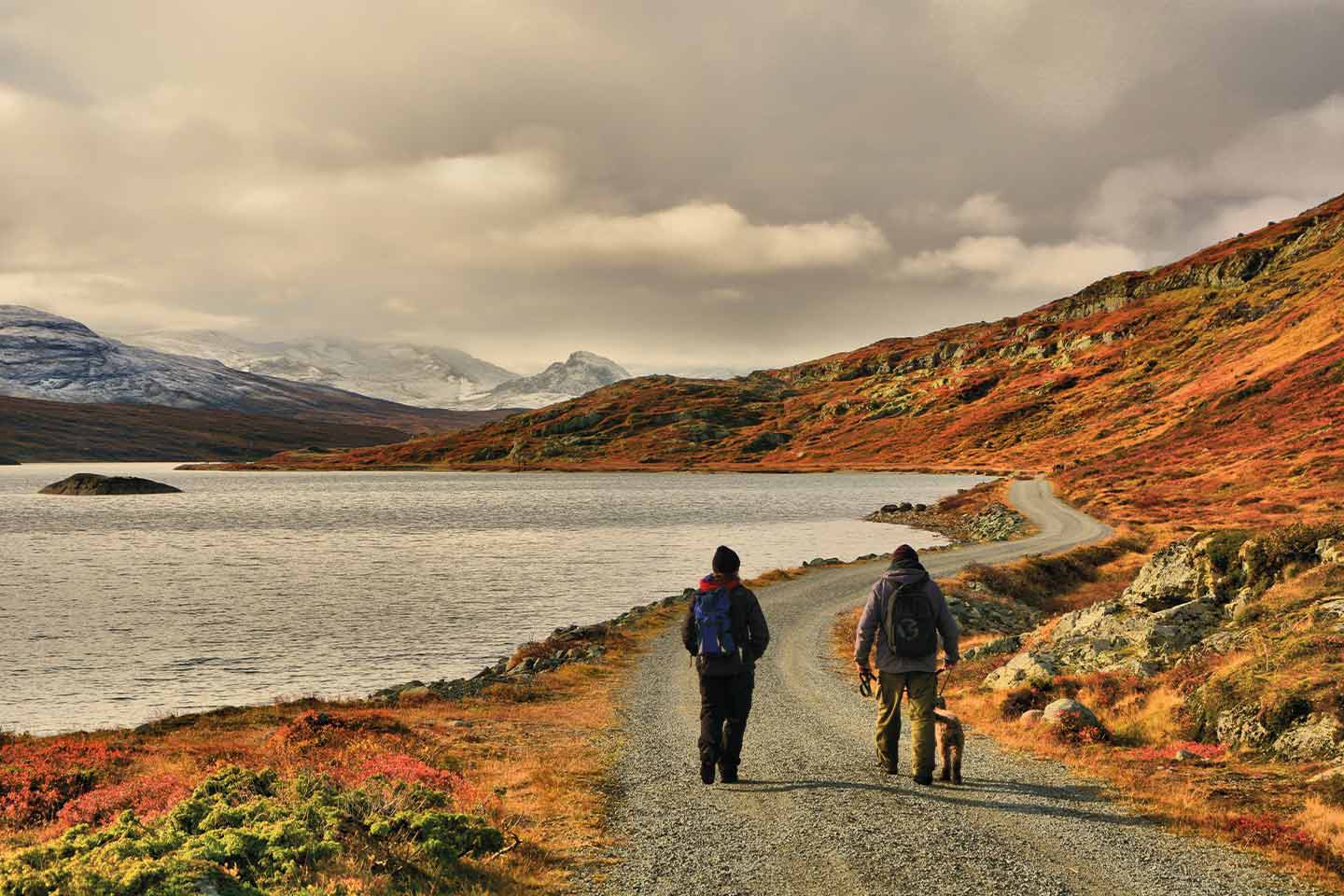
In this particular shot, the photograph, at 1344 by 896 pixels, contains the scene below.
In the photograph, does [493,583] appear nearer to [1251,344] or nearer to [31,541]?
[31,541]

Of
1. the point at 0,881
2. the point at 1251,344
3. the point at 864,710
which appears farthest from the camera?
the point at 1251,344

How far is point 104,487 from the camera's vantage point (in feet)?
496

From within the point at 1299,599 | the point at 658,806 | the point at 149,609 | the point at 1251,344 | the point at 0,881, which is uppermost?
the point at 1251,344

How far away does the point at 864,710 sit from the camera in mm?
20328

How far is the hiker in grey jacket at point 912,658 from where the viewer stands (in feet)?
42.1

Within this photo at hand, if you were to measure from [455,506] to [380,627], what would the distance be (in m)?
79.6

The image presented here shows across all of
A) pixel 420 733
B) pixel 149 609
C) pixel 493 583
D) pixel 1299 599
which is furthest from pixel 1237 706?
pixel 149 609

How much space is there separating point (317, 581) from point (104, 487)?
129 metres

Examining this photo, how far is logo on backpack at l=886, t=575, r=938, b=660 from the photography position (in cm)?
1278

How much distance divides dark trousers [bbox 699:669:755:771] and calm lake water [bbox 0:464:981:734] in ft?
63.3

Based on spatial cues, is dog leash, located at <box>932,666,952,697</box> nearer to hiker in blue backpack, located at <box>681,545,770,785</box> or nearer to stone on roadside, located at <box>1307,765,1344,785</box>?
hiker in blue backpack, located at <box>681,545,770,785</box>

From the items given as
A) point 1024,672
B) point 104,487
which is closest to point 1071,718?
point 1024,672

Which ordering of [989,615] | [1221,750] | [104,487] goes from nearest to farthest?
[1221,750], [989,615], [104,487]

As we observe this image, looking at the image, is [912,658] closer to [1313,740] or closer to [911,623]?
[911,623]
